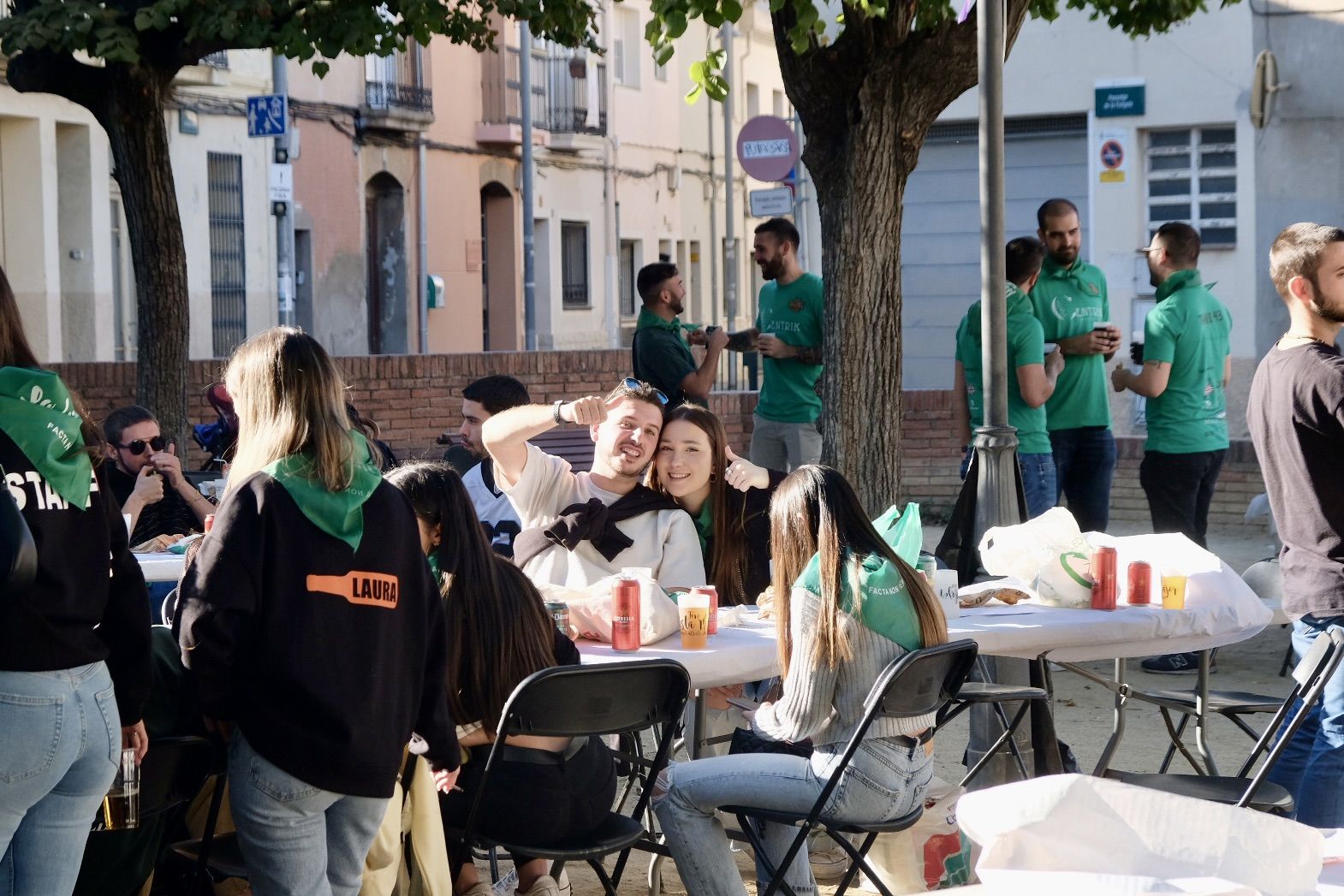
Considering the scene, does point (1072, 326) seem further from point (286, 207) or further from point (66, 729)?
point (286, 207)

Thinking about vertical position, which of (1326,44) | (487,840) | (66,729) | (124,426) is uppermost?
(1326,44)

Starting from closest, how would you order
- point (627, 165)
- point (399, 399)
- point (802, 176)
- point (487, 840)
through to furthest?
point (487, 840) → point (399, 399) → point (802, 176) → point (627, 165)

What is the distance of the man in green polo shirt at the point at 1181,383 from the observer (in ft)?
26.1

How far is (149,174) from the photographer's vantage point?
1009 cm

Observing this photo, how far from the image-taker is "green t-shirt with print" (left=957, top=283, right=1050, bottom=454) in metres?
7.45

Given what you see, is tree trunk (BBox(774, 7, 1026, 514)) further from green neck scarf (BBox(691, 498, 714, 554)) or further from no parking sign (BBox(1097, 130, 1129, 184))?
no parking sign (BBox(1097, 130, 1129, 184))

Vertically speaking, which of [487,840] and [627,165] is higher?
[627,165]

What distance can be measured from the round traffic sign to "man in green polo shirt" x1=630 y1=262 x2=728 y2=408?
10667 mm

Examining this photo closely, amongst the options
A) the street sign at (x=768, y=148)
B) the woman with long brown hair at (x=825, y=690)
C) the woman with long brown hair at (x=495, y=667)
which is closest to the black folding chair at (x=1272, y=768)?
the woman with long brown hair at (x=825, y=690)

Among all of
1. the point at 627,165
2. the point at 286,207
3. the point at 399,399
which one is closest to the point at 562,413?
the point at 399,399

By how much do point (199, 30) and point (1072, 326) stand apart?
503 cm

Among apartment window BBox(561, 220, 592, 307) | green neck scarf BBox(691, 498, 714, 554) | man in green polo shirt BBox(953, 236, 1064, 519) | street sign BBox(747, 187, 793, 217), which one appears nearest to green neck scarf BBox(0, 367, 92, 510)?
green neck scarf BBox(691, 498, 714, 554)

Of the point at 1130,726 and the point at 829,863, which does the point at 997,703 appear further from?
the point at 1130,726

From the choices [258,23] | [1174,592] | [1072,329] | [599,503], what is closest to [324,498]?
[599,503]
